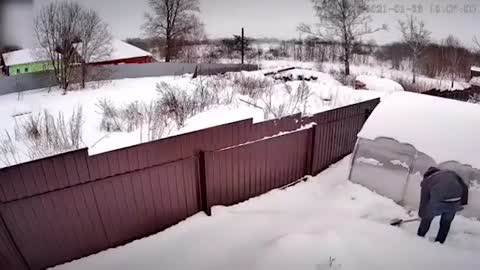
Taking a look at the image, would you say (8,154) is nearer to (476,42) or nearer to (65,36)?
(65,36)

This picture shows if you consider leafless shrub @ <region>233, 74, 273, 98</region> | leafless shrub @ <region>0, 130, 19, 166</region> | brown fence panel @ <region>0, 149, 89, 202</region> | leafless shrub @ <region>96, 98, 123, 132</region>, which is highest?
brown fence panel @ <region>0, 149, 89, 202</region>

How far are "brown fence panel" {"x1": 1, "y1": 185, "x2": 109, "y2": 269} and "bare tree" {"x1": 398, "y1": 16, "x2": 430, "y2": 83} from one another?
1076 inches

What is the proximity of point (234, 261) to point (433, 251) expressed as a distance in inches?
96.0

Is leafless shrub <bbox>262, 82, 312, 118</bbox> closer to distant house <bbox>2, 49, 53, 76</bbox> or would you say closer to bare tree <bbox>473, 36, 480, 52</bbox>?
bare tree <bbox>473, 36, 480, 52</bbox>

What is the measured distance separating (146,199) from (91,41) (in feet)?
69.8

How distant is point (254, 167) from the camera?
5.09m

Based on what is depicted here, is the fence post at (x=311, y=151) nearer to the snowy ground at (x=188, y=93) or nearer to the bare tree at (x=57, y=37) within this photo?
the snowy ground at (x=188, y=93)

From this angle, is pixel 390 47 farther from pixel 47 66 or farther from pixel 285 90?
pixel 47 66

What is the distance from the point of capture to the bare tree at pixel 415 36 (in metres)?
26.5

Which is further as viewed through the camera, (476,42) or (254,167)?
(476,42)

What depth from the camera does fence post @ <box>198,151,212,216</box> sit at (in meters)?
4.43

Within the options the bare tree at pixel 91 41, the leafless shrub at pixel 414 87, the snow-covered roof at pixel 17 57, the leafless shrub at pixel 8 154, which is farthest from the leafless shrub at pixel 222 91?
the snow-covered roof at pixel 17 57

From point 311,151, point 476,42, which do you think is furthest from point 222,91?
point 476,42

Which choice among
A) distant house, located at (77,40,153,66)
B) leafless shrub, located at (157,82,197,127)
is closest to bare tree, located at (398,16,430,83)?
leafless shrub, located at (157,82,197,127)
